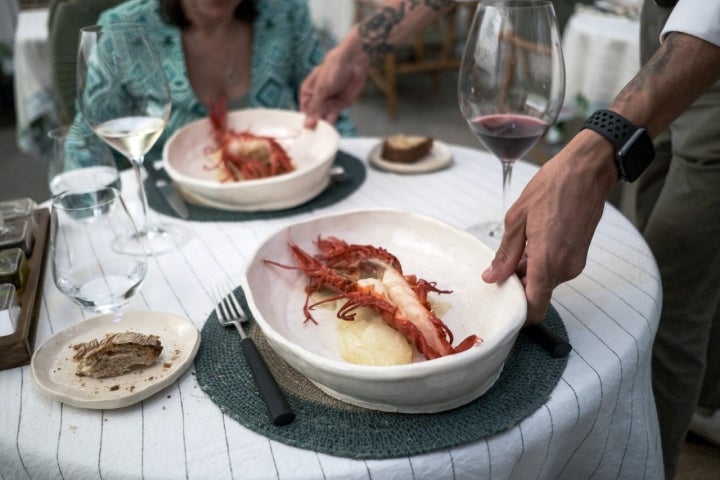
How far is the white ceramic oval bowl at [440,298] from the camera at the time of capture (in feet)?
1.90

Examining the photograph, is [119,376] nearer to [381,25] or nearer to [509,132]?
[509,132]

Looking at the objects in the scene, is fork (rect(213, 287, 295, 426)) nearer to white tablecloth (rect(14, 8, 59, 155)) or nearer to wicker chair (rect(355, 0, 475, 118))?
white tablecloth (rect(14, 8, 59, 155))

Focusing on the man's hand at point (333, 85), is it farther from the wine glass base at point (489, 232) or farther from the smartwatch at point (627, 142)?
the smartwatch at point (627, 142)

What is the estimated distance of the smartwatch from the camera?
28.8 inches

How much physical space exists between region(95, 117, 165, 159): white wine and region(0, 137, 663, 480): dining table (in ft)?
0.89

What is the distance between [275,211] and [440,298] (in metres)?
0.46

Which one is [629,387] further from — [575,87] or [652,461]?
[575,87]

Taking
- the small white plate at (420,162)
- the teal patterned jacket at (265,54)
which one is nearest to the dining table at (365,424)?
the small white plate at (420,162)

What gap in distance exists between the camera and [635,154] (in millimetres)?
731

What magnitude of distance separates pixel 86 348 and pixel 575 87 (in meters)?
2.94

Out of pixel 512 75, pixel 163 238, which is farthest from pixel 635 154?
pixel 163 238

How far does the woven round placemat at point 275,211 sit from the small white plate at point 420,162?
0.04m

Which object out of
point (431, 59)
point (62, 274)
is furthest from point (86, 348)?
point (431, 59)

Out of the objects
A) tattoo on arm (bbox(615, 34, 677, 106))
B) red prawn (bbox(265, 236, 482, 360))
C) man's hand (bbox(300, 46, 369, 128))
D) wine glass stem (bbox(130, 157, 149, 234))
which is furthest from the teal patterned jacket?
tattoo on arm (bbox(615, 34, 677, 106))
